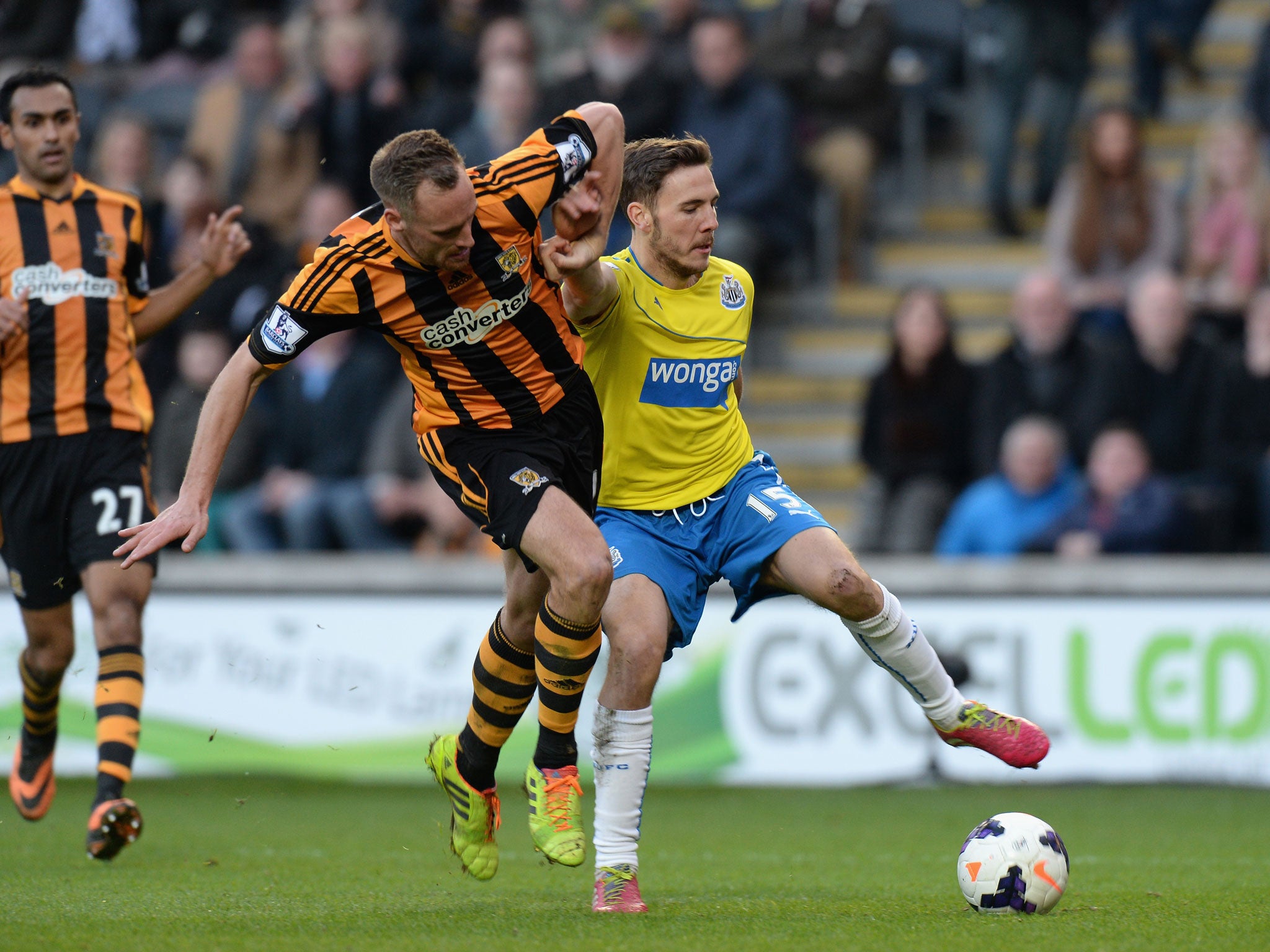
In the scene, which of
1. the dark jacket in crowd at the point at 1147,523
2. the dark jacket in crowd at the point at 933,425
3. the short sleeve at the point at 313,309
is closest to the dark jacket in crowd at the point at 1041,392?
the dark jacket in crowd at the point at 933,425

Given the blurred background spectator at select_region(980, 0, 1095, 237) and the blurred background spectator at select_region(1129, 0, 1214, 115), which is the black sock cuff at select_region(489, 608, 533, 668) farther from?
the blurred background spectator at select_region(1129, 0, 1214, 115)

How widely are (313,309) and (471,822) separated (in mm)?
1844

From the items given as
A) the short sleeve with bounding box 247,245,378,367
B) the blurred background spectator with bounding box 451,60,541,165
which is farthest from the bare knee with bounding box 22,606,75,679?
the blurred background spectator with bounding box 451,60,541,165

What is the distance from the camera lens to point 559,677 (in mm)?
5660

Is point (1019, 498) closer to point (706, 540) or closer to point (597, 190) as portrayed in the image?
point (706, 540)

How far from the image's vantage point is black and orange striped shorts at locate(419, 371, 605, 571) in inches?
219

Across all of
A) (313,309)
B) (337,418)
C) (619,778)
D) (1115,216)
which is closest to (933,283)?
(1115,216)

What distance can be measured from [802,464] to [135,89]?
21.8 ft

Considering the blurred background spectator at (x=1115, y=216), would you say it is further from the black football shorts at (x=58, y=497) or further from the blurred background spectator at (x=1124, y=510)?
the black football shorts at (x=58, y=497)

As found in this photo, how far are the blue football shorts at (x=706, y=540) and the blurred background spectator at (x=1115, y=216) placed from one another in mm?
6205

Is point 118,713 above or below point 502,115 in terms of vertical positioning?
below

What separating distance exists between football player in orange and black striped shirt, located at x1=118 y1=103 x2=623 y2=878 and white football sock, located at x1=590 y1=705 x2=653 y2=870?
109mm

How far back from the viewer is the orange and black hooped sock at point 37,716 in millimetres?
7410

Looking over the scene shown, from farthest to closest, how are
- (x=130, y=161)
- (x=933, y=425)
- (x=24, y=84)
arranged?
(x=130, y=161)
(x=933, y=425)
(x=24, y=84)
